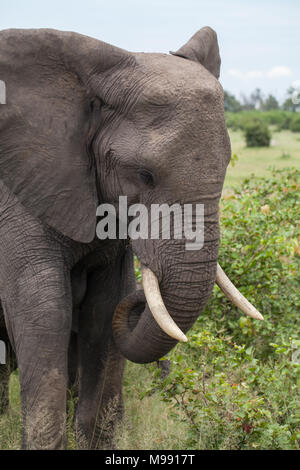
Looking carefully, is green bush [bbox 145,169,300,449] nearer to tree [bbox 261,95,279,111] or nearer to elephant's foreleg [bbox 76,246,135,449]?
elephant's foreleg [bbox 76,246,135,449]

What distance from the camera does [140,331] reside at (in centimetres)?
334

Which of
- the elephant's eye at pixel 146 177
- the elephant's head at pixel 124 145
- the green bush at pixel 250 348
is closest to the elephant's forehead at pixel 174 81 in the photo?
the elephant's head at pixel 124 145

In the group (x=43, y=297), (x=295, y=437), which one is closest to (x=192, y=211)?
(x=43, y=297)

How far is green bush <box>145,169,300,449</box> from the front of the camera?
354 cm

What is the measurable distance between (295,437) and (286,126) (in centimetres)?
3391

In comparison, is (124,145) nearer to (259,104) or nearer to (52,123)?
(52,123)

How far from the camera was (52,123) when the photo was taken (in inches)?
129

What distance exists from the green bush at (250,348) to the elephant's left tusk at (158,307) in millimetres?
655

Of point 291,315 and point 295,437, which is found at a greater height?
point 295,437

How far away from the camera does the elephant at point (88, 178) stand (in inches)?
120

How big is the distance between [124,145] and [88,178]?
0.91ft

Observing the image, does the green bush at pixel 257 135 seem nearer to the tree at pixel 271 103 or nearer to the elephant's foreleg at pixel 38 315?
the elephant's foreleg at pixel 38 315

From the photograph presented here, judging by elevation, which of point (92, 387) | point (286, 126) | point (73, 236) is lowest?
point (286, 126)
